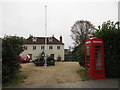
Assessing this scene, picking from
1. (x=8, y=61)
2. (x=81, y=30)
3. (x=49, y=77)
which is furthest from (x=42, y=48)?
(x=8, y=61)

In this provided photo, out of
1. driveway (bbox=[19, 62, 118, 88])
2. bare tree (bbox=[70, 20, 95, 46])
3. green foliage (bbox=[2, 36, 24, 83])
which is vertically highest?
bare tree (bbox=[70, 20, 95, 46])

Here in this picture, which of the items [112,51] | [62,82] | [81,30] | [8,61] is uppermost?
[81,30]

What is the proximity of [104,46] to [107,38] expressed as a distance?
565mm

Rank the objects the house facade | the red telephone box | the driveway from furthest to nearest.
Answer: the house facade < the red telephone box < the driveway

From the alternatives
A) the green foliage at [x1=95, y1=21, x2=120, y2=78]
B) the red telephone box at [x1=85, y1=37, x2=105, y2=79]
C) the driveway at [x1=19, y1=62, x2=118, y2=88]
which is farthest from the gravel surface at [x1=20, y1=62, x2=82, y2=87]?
the green foliage at [x1=95, y1=21, x2=120, y2=78]

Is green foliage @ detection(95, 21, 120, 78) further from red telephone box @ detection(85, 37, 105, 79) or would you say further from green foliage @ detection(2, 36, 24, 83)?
green foliage @ detection(2, 36, 24, 83)

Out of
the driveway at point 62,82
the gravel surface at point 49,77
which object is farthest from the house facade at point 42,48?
the driveway at point 62,82

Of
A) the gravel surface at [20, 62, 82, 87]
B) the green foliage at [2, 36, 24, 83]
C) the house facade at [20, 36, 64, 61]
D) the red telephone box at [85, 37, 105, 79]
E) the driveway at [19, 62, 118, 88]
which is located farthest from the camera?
the house facade at [20, 36, 64, 61]

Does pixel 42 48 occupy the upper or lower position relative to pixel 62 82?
upper

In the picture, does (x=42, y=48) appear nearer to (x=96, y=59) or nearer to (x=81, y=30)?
(x=81, y=30)

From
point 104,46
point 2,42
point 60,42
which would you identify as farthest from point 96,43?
point 60,42

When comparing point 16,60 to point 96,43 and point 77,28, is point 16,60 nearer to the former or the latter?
point 96,43

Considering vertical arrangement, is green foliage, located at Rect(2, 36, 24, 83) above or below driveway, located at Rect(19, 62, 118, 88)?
above

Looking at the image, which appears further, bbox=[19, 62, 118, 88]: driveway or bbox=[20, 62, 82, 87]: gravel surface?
bbox=[20, 62, 82, 87]: gravel surface
